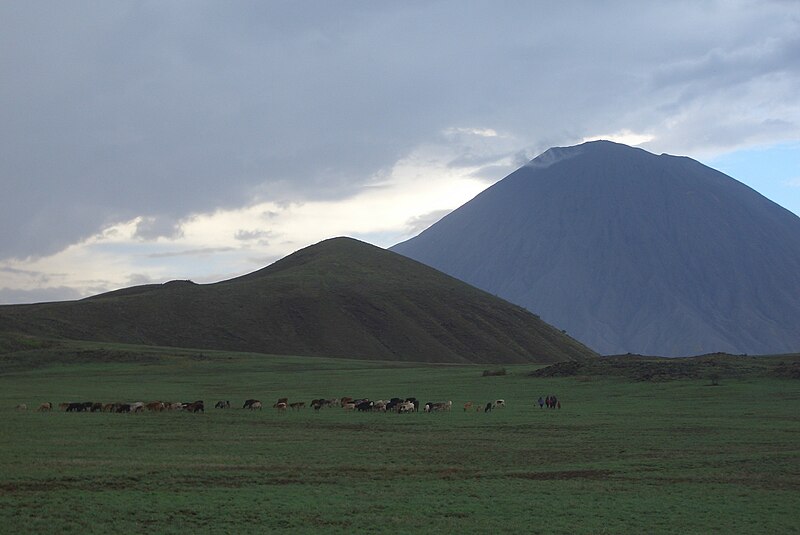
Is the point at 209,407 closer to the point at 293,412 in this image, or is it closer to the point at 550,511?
the point at 293,412

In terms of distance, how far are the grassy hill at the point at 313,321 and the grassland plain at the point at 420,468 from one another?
9081 centimetres

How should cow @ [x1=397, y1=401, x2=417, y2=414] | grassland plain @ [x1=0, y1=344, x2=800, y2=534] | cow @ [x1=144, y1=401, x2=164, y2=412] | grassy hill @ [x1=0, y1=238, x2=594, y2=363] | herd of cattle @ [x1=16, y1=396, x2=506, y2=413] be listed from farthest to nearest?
grassy hill @ [x1=0, y1=238, x2=594, y2=363]
cow @ [x1=397, y1=401, x2=417, y2=414]
cow @ [x1=144, y1=401, x2=164, y2=412]
herd of cattle @ [x1=16, y1=396, x2=506, y2=413]
grassland plain @ [x1=0, y1=344, x2=800, y2=534]

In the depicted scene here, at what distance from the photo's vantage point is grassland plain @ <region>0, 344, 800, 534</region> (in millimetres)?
21172

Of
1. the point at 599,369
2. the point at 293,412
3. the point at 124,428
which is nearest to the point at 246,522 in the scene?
the point at 124,428

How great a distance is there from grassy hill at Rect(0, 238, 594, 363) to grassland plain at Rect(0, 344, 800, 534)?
90.8m

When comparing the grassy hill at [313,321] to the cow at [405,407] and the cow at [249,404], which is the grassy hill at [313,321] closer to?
the cow at [249,404]

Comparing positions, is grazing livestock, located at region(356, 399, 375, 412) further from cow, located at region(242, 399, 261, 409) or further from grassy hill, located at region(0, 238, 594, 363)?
grassy hill, located at region(0, 238, 594, 363)

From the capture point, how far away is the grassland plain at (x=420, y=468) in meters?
21.2

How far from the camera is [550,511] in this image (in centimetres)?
2231

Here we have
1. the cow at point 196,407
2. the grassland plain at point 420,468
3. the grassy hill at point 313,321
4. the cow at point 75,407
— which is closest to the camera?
the grassland plain at point 420,468

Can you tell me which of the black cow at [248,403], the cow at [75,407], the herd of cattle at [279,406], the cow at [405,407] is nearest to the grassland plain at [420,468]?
the herd of cattle at [279,406]

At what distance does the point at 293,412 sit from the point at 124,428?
12.9 metres

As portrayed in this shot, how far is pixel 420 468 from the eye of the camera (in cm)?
2955

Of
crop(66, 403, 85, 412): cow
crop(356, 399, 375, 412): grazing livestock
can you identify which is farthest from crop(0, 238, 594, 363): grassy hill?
crop(356, 399, 375, 412): grazing livestock
